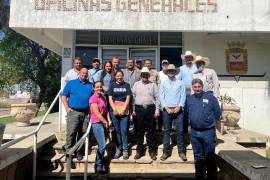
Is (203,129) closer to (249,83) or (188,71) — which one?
(188,71)

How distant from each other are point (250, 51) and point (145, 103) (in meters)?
6.18

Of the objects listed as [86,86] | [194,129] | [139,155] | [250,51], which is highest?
[250,51]

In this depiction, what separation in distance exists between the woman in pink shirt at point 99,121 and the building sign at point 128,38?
197 inches

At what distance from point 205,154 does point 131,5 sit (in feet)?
18.8

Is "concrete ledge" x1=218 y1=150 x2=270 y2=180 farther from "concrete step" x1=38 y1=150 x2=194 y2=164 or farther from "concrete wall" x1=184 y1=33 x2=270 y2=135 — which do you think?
"concrete wall" x1=184 y1=33 x2=270 y2=135

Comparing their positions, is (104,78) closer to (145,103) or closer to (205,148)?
(145,103)

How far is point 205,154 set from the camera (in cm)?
582

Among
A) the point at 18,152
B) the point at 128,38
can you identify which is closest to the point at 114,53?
the point at 128,38

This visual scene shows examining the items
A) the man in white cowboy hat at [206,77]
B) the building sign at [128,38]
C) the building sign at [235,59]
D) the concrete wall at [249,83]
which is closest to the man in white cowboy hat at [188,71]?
the man in white cowboy hat at [206,77]

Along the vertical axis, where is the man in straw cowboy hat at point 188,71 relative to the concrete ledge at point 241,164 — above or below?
above

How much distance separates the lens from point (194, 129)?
19.4 ft

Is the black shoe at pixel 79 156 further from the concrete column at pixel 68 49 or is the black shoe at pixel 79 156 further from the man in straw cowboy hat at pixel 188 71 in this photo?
Answer: the concrete column at pixel 68 49

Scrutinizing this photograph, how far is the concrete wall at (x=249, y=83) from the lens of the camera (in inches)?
454

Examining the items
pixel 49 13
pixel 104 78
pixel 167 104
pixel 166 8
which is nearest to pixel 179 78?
pixel 167 104
